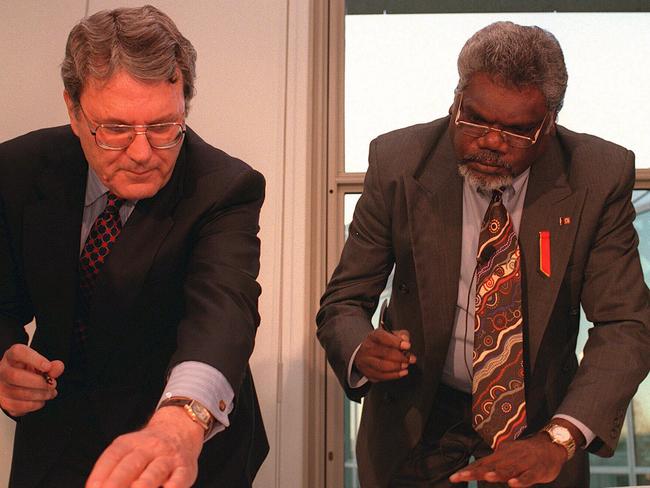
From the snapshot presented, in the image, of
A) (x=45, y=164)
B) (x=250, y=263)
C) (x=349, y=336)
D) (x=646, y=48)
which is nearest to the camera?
(x=250, y=263)

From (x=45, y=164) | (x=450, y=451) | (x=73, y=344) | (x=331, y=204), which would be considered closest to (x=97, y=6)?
(x=331, y=204)

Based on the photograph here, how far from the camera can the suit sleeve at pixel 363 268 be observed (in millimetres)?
2307

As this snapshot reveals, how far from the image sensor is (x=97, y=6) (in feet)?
12.7

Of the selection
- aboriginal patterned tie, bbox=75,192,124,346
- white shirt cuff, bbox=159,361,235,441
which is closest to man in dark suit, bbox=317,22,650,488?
white shirt cuff, bbox=159,361,235,441

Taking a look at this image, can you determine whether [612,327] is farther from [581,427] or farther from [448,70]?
[448,70]

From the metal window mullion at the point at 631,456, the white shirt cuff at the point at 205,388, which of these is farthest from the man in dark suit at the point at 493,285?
the metal window mullion at the point at 631,456

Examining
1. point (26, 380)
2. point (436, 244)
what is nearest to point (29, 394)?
point (26, 380)

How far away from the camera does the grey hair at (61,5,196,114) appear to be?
5.93ft

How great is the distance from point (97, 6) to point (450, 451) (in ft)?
8.40

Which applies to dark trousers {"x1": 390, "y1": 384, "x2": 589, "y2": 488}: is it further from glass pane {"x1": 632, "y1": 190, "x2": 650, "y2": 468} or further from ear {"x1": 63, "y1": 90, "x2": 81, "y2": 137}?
glass pane {"x1": 632, "y1": 190, "x2": 650, "y2": 468}

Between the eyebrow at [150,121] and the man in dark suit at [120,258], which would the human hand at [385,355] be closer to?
the man in dark suit at [120,258]

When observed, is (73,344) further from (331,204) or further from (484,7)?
(484,7)

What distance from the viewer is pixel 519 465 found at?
1857 mm

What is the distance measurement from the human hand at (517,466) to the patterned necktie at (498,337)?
0.19 meters
